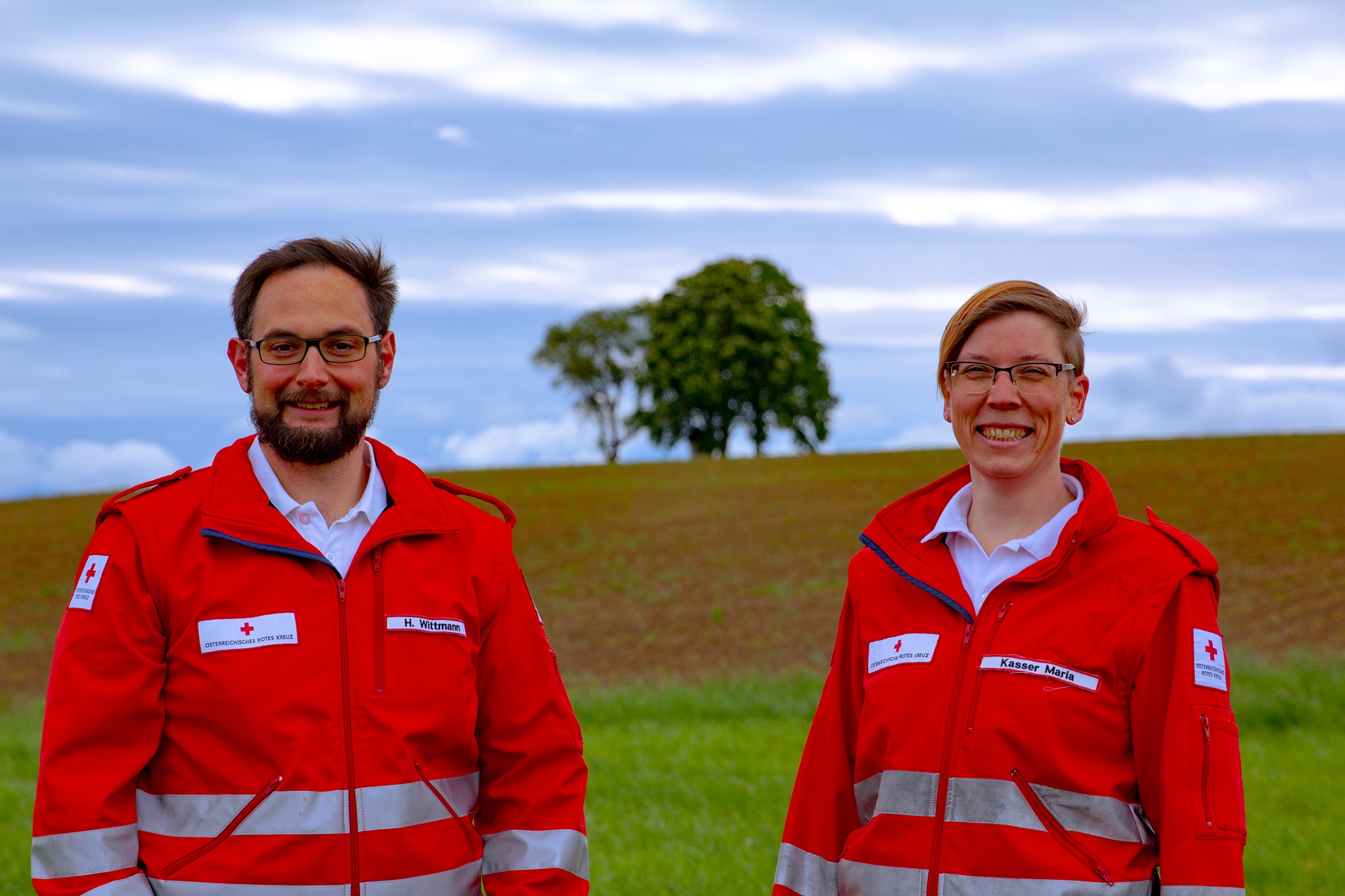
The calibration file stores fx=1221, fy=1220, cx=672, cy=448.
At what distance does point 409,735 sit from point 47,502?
40505 millimetres

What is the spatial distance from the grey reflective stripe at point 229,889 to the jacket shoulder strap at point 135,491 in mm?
968

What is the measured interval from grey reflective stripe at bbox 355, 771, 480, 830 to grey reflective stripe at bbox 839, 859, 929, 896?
1.09 meters

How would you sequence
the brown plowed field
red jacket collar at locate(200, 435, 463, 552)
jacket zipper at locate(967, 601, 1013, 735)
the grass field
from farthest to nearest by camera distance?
the brown plowed field, the grass field, red jacket collar at locate(200, 435, 463, 552), jacket zipper at locate(967, 601, 1013, 735)

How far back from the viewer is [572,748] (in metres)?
3.54

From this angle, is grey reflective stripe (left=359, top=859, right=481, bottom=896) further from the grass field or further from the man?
the grass field

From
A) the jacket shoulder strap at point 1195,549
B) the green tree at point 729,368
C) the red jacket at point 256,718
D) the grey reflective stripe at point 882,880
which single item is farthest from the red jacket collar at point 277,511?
the green tree at point 729,368

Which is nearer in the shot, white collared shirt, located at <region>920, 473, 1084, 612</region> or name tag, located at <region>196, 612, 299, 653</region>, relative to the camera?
name tag, located at <region>196, 612, 299, 653</region>

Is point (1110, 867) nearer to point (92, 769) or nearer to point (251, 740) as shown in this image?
point (251, 740)

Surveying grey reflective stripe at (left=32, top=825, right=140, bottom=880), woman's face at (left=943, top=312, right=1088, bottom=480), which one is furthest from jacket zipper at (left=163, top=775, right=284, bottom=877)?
woman's face at (left=943, top=312, right=1088, bottom=480)

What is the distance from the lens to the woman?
3.02 metres

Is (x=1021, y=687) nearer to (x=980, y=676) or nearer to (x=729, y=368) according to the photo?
(x=980, y=676)

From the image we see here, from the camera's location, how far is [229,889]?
3.14 meters

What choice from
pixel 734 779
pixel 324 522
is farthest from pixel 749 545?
pixel 324 522

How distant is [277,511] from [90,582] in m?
0.50
